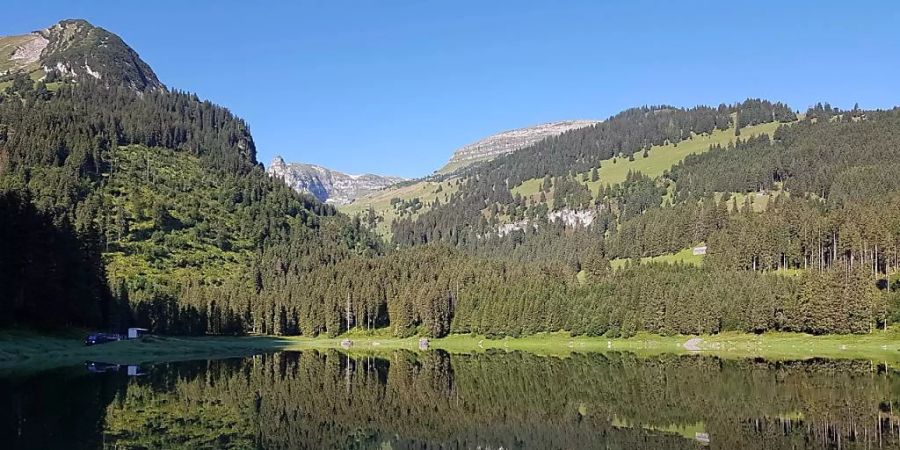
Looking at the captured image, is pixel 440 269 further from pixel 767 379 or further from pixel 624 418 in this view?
pixel 624 418

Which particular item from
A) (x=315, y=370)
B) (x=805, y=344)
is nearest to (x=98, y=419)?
(x=315, y=370)

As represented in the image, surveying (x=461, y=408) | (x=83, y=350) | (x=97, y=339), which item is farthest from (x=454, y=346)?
(x=461, y=408)

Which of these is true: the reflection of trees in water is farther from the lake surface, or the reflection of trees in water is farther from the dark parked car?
the dark parked car

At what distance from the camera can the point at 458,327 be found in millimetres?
171500

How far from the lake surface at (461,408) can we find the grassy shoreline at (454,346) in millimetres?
8236

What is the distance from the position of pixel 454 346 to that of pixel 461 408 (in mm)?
101420

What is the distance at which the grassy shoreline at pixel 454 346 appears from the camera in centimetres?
8750

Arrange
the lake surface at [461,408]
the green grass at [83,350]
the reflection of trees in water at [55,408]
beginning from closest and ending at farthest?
the reflection of trees in water at [55,408] < the lake surface at [461,408] < the green grass at [83,350]

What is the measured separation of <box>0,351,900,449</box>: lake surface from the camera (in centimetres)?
4041

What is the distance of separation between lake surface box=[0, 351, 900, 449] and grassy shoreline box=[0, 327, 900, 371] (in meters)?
8.24

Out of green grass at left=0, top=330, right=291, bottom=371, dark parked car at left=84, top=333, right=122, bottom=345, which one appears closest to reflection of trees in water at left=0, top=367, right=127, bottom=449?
green grass at left=0, top=330, right=291, bottom=371

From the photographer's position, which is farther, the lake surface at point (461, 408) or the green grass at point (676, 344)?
the green grass at point (676, 344)

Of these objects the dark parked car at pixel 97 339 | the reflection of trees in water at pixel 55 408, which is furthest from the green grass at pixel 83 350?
the reflection of trees in water at pixel 55 408

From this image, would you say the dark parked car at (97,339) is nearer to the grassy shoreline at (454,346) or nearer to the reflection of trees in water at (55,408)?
the grassy shoreline at (454,346)
